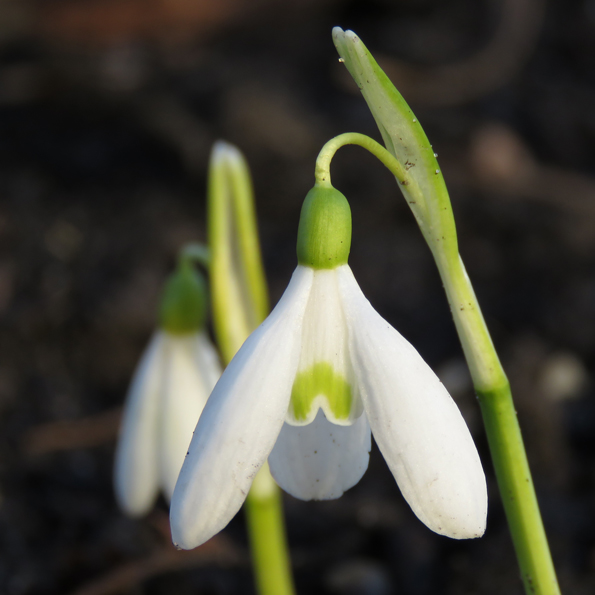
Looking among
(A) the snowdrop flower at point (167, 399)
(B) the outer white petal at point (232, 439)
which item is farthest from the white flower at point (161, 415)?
(B) the outer white petal at point (232, 439)

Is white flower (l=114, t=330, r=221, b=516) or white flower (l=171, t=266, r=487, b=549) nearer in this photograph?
white flower (l=171, t=266, r=487, b=549)

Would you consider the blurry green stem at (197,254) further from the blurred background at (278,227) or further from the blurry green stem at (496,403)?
the blurred background at (278,227)

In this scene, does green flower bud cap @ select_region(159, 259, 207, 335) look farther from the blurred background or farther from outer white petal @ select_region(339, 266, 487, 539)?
the blurred background

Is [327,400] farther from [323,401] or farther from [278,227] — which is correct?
[278,227]

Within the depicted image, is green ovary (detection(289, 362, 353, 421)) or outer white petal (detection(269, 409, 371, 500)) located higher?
green ovary (detection(289, 362, 353, 421))

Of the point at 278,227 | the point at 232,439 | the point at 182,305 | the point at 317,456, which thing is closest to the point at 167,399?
the point at 182,305

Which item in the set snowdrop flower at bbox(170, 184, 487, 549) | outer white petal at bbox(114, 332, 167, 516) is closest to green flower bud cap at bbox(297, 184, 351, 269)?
snowdrop flower at bbox(170, 184, 487, 549)

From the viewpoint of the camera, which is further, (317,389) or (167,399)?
(167,399)
